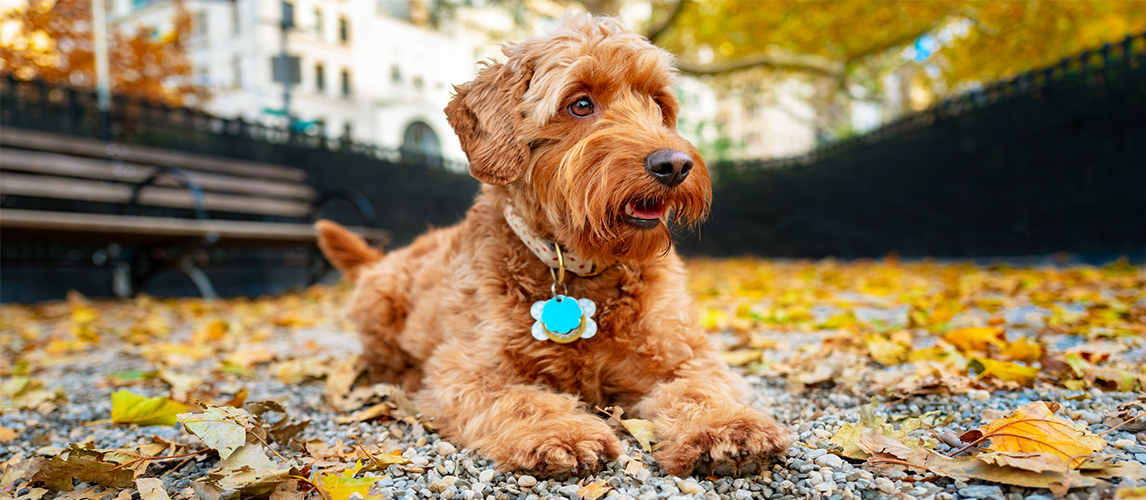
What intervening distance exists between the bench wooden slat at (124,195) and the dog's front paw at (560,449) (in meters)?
6.83

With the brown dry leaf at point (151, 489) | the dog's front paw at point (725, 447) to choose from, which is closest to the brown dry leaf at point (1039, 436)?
the dog's front paw at point (725, 447)

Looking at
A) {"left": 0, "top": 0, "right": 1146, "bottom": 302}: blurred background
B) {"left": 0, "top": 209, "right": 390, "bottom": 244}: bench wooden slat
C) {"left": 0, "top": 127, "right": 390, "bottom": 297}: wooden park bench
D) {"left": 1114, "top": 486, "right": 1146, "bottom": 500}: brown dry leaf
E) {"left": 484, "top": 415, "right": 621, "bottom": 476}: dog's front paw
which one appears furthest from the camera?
{"left": 0, "top": 0, "right": 1146, "bottom": 302}: blurred background

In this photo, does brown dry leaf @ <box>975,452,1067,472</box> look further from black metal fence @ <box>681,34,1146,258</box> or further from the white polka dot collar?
black metal fence @ <box>681,34,1146,258</box>

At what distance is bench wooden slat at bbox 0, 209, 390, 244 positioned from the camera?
4965mm

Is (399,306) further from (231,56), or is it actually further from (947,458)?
(231,56)

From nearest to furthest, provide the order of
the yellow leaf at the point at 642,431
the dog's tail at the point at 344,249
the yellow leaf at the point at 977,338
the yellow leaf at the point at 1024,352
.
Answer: the yellow leaf at the point at 642,431
the yellow leaf at the point at 1024,352
the yellow leaf at the point at 977,338
the dog's tail at the point at 344,249

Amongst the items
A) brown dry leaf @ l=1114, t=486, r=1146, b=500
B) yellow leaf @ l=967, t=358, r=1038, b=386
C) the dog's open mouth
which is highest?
the dog's open mouth

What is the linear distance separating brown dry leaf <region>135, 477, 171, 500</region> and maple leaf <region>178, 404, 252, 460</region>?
16 centimetres

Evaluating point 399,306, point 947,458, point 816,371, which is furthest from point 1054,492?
point 399,306

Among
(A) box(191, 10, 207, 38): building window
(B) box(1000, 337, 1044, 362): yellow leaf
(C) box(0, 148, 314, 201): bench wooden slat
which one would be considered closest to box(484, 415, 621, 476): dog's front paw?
(B) box(1000, 337, 1044, 362): yellow leaf

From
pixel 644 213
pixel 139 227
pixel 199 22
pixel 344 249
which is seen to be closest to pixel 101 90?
pixel 139 227

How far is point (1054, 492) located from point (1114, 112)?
7707 millimetres

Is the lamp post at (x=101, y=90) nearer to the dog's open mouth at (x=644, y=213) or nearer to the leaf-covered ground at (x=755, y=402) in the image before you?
the leaf-covered ground at (x=755, y=402)

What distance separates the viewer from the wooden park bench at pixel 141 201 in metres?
5.65
